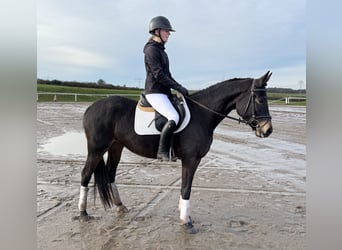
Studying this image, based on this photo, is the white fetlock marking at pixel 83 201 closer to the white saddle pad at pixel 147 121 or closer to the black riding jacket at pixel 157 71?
the white saddle pad at pixel 147 121

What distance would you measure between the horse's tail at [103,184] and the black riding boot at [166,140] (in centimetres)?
79

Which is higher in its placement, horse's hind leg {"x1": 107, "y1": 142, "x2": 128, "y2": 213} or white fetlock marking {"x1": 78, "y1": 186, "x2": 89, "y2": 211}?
horse's hind leg {"x1": 107, "y1": 142, "x2": 128, "y2": 213}

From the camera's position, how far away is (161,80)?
310 centimetres

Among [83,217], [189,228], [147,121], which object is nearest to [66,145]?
[83,217]

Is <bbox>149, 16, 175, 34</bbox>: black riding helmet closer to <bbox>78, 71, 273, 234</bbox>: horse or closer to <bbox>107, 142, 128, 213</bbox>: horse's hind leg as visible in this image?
A: <bbox>78, 71, 273, 234</bbox>: horse

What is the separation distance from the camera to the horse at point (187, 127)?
310 centimetres

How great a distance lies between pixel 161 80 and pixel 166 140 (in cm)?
63

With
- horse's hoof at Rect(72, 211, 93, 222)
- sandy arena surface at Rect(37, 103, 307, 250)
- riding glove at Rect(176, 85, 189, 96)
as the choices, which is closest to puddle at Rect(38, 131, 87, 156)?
sandy arena surface at Rect(37, 103, 307, 250)

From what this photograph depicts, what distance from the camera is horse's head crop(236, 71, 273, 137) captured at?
9.96 ft

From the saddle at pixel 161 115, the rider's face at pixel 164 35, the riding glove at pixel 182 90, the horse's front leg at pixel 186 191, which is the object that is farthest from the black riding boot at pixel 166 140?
the rider's face at pixel 164 35

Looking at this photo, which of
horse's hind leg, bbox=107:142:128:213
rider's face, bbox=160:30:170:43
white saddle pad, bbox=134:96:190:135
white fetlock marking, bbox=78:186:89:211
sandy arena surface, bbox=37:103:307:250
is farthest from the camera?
horse's hind leg, bbox=107:142:128:213

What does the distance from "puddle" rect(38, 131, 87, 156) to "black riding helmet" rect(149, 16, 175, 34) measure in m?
4.86

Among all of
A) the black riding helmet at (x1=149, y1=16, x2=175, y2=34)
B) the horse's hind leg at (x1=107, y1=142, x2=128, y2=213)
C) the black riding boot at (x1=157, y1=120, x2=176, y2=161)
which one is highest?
the black riding helmet at (x1=149, y1=16, x2=175, y2=34)

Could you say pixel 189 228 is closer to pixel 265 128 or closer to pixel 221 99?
pixel 265 128
